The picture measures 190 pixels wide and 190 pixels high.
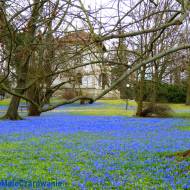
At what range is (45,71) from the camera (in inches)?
297

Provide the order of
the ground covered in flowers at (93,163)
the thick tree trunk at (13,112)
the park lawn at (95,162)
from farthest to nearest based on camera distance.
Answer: the thick tree trunk at (13,112)
the park lawn at (95,162)
the ground covered in flowers at (93,163)

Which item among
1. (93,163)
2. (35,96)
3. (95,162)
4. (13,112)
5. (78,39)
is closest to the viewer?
(78,39)

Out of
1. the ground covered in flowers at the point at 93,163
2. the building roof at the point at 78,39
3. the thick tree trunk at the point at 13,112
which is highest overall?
the building roof at the point at 78,39

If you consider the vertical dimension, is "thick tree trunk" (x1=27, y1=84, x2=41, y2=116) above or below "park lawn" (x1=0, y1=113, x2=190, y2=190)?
above

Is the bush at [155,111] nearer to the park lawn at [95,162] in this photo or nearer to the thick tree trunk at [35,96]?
the thick tree trunk at [35,96]

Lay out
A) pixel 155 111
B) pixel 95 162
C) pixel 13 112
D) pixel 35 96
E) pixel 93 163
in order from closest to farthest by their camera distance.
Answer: pixel 93 163, pixel 95 162, pixel 35 96, pixel 13 112, pixel 155 111

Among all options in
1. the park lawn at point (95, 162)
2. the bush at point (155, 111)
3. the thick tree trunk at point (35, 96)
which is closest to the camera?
the thick tree trunk at point (35, 96)

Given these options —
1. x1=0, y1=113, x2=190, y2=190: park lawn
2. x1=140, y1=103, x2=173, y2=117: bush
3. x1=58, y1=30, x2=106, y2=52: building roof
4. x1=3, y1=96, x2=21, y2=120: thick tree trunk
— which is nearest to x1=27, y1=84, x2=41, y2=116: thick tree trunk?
x1=58, y1=30, x2=106, y2=52: building roof

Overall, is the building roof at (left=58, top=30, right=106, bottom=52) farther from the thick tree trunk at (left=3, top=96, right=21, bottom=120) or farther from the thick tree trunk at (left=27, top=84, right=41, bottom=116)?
the thick tree trunk at (left=3, top=96, right=21, bottom=120)

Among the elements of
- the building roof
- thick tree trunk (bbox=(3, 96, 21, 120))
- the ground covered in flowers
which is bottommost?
the ground covered in flowers

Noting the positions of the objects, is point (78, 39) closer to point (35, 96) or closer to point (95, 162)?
point (95, 162)

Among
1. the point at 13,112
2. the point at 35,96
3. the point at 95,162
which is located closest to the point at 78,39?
the point at 95,162

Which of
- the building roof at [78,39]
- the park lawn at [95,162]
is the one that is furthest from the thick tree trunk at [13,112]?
the building roof at [78,39]

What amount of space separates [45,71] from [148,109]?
22.1 m
